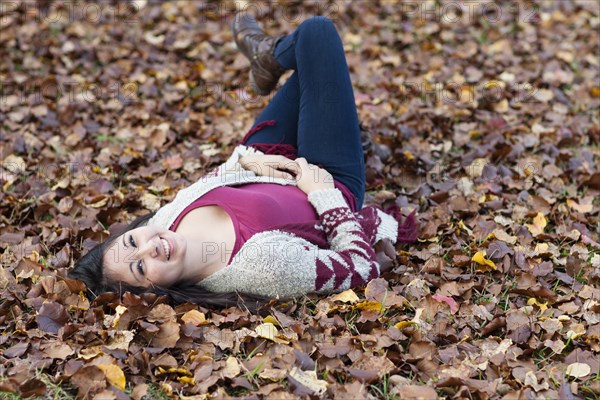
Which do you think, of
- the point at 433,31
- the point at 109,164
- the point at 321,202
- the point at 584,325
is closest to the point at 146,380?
the point at 321,202

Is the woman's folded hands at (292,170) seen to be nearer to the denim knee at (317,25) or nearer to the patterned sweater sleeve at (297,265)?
the patterned sweater sleeve at (297,265)

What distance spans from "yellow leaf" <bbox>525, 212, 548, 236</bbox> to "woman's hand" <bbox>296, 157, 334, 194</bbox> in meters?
1.03

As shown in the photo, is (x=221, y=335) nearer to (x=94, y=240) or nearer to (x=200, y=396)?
(x=200, y=396)

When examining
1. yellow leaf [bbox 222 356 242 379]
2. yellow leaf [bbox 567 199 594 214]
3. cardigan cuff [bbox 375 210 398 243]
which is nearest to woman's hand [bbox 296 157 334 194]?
cardigan cuff [bbox 375 210 398 243]

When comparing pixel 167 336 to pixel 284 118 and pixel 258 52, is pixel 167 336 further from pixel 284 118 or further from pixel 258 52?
pixel 258 52

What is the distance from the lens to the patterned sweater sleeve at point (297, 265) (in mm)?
2820

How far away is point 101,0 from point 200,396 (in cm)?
508

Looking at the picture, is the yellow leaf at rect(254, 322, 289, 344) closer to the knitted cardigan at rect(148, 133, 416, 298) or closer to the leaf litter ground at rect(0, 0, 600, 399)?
the leaf litter ground at rect(0, 0, 600, 399)

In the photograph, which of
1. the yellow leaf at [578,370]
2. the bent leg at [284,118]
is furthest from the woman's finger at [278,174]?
the yellow leaf at [578,370]

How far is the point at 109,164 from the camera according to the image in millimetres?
4277

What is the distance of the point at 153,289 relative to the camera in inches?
113

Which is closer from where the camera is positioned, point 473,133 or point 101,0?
point 473,133

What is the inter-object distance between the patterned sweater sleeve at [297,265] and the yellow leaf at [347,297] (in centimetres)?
4

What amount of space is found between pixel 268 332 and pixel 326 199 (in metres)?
0.75
